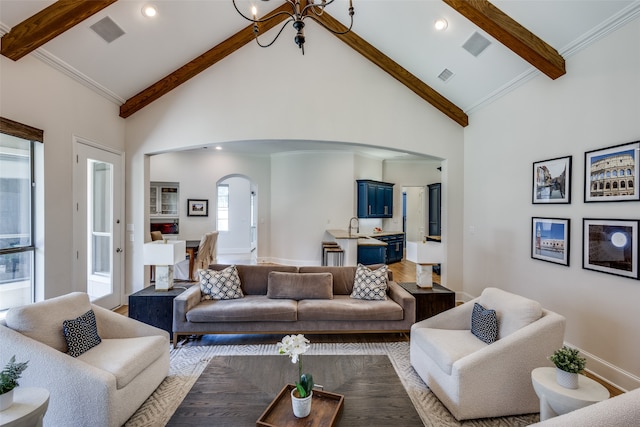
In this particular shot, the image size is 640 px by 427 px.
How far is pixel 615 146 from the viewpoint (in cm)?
269

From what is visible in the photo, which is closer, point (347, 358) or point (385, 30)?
point (347, 358)

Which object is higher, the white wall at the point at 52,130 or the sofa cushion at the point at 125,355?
the white wall at the point at 52,130

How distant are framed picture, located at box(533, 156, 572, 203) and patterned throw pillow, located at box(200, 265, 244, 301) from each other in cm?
373

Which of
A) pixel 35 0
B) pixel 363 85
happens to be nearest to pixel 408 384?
pixel 363 85

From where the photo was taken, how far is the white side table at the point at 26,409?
1502 mm

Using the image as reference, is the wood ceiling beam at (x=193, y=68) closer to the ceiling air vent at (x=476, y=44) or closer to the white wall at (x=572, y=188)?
the ceiling air vent at (x=476, y=44)

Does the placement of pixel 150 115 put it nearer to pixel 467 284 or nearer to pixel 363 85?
pixel 363 85

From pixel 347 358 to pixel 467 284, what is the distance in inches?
135

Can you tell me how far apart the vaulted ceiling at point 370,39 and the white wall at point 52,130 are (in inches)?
6.8

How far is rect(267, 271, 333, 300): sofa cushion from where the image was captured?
3.73 m

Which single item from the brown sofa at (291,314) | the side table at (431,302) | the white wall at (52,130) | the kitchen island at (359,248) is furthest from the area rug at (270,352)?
the kitchen island at (359,248)

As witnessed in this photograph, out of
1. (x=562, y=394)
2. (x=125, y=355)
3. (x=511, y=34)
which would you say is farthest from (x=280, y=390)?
(x=511, y=34)

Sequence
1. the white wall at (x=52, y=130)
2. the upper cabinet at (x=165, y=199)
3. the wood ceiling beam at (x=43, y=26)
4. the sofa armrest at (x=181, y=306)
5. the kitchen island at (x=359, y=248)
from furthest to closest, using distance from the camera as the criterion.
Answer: the upper cabinet at (x=165, y=199) < the kitchen island at (x=359, y=248) < the sofa armrest at (x=181, y=306) < the white wall at (x=52, y=130) < the wood ceiling beam at (x=43, y=26)

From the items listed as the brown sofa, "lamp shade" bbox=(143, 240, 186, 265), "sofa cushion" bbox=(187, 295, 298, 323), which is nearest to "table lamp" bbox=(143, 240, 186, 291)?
"lamp shade" bbox=(143, 240, 186, 265)
